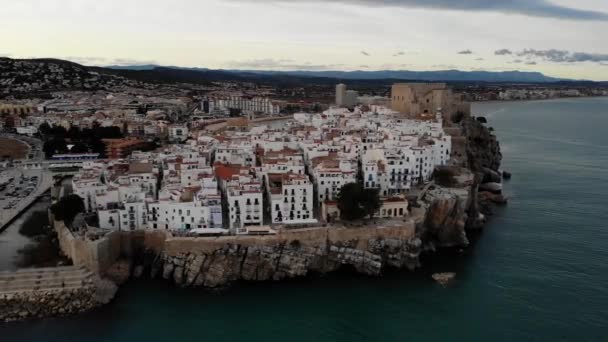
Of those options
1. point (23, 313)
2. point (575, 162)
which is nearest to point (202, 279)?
point (23, 313)

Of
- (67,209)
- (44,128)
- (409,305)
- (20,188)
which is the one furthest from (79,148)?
(409,305)

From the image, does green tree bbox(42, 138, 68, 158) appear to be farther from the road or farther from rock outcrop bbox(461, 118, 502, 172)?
rock outcrop bbox(461, 118, 502, 172)

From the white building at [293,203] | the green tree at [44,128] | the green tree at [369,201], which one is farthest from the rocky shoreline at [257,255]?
the green tree at [44,128]

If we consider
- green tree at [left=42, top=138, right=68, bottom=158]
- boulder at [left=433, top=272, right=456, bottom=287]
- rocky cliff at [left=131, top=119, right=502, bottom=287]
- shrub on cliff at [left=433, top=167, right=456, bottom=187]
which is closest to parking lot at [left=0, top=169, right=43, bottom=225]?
green tree at [left=42, top=138, right=68, bottom=158]

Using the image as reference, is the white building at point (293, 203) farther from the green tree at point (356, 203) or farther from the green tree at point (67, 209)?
the green tree at point (67, 209)

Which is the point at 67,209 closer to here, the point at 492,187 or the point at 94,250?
the point at 94,250

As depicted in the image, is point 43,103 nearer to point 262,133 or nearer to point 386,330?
point 262,133
